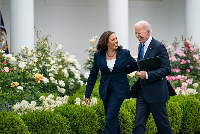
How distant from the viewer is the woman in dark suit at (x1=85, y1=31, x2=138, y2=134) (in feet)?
20.1

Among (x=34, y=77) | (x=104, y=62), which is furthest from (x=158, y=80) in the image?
(x=34, y=77)

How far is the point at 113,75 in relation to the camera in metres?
6.20

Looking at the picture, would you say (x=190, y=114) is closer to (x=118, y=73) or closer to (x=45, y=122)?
(x=118, y=73)

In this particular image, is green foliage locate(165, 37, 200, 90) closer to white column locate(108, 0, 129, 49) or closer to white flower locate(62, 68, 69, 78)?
white column locate(108, 0, 129, 49)

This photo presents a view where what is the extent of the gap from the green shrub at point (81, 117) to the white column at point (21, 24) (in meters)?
4.29

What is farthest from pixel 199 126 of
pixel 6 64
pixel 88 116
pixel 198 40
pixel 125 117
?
pixel 198 40

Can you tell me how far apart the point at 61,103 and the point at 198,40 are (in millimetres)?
6172

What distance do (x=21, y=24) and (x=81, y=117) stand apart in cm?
465

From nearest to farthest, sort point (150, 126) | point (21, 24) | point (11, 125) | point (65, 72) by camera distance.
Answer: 1. point (11, 125)
2. point (150, 126)
3. point (65, 72)
4. point (21, 24)

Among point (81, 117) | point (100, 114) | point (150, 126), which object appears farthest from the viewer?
point (150, 126)

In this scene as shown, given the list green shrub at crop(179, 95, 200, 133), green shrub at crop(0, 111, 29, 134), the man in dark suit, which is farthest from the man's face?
green shrub at crop(179, 95, 200, 133)

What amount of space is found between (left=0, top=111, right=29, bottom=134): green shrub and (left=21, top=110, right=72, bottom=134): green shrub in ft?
0.89

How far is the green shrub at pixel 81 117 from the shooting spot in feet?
21.5

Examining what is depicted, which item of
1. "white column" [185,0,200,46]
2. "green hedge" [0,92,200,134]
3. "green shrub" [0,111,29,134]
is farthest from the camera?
"white column" [185,0,200,46]
